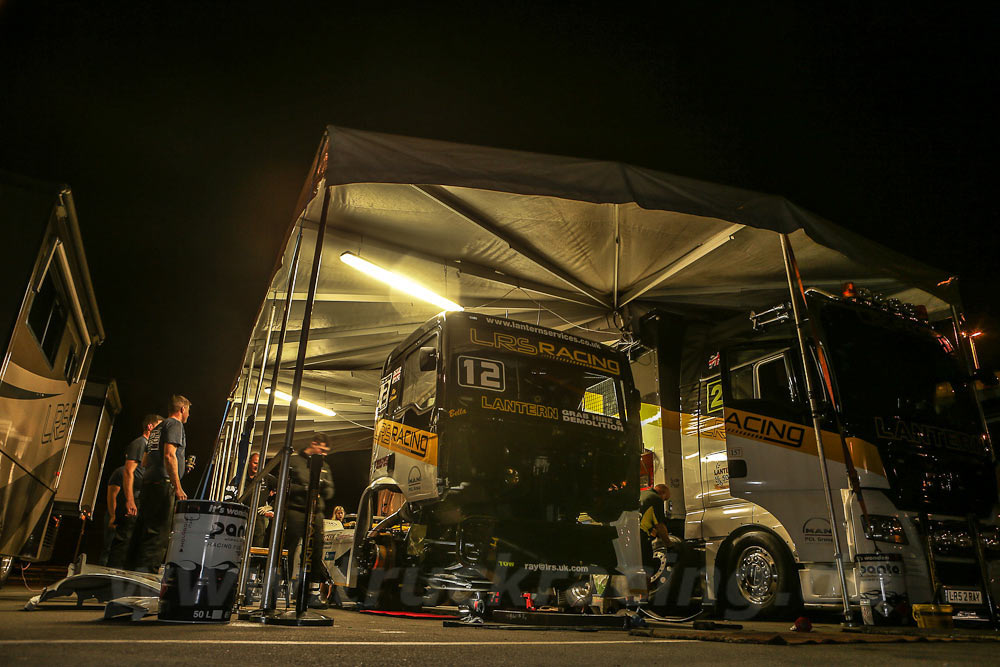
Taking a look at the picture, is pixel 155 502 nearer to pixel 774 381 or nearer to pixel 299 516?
pixel 299 516

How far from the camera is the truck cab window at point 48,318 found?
5188 millimetres

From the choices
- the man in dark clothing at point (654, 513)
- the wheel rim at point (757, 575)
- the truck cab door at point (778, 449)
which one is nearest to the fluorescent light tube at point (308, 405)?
the man in dark clothing at point (654, 513)

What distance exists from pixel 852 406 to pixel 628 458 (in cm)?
198

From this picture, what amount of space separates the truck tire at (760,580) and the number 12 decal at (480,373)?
2.72m

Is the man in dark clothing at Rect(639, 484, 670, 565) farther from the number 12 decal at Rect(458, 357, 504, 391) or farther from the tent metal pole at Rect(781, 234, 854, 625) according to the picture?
the number 12 decal at Rect(458, 357, 504, 391)

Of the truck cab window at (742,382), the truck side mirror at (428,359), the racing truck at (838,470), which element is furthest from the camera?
the truck cab window at (742,382)

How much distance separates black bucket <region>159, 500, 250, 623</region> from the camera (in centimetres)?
314

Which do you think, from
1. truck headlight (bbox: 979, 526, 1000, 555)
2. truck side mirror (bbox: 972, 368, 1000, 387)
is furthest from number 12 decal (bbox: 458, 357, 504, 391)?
truck side mirror (bbox: 972, 368, 1000, 387)

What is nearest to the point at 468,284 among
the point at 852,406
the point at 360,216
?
the point at 360,216

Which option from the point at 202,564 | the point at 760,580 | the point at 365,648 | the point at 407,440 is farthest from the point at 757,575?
the point at 202,564

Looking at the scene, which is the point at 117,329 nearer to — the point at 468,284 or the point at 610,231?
the point at 468,284

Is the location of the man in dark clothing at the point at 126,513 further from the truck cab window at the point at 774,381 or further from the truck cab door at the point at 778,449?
the truck cab window at the point at 774,381

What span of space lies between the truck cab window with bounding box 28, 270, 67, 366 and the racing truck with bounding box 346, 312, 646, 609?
3242 mm

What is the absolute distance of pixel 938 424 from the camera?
5516 mm
